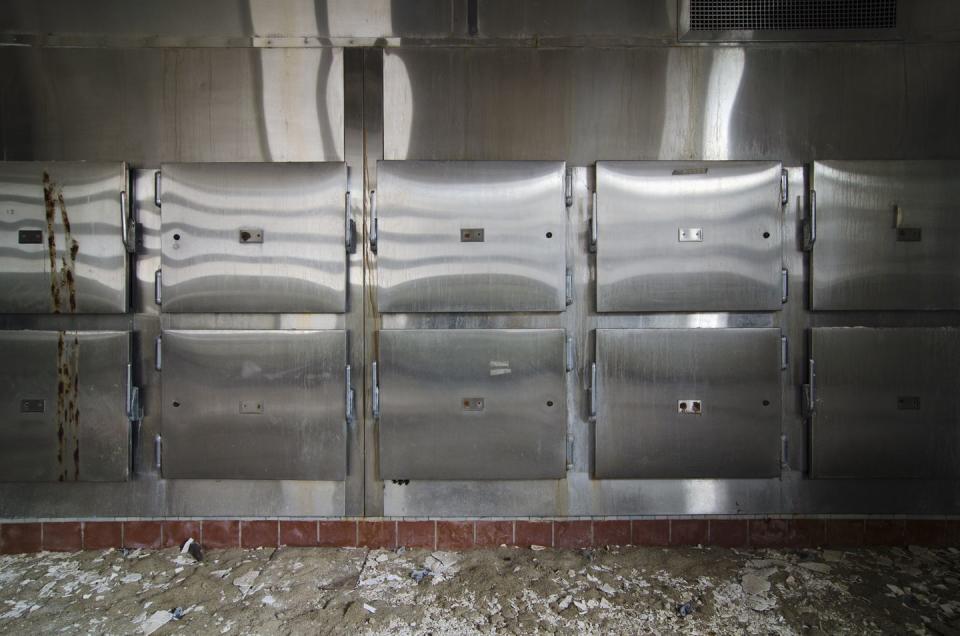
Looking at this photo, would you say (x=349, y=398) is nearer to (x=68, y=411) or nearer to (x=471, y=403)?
(x=471, y=403)

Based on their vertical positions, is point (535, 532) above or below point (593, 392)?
below

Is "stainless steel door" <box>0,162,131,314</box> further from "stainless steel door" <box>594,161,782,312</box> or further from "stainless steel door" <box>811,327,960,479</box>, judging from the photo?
"stainless steel door" <box>811,327,960,479</box>

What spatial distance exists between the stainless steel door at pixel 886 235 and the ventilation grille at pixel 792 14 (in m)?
0.58

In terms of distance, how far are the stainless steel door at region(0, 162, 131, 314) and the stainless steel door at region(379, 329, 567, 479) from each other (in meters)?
→ 1.15

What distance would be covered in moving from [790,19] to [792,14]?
0.02 meters

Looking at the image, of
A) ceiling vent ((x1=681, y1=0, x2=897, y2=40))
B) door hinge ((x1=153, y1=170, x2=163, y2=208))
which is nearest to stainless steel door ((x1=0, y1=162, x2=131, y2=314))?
door hinge ((x1=153, y1=170, x2=163, y2=208))

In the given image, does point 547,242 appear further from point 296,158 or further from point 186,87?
point 186,87

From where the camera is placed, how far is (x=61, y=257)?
210 centimetres

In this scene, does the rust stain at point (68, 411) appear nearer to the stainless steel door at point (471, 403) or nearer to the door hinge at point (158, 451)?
the door hinge at point (158, 451)

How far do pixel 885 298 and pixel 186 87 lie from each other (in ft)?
9.78

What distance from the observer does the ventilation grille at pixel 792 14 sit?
213 cm

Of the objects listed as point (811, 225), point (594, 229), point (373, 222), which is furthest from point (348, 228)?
point (811, 225)

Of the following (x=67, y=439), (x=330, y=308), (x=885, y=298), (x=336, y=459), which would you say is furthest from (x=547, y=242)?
(x=67, y=439)

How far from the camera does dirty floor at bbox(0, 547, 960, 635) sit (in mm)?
1756
